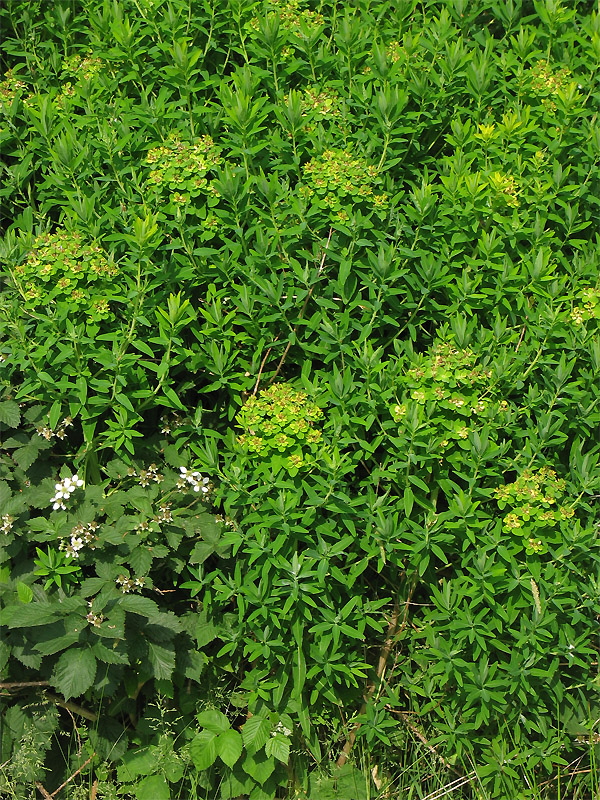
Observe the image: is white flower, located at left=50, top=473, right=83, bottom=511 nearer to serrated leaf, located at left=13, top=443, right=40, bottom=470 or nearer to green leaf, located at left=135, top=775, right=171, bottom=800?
serrated leaf, located at left=13, top=443, right=40, bottom=470

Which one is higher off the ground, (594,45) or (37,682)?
(594,45)

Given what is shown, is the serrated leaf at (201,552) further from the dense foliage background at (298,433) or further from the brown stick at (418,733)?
the brown stick at (418,733)

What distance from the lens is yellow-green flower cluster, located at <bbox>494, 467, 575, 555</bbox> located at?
3.00 metres

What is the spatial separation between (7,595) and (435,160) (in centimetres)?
257

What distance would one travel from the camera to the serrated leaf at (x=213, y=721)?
324 cm

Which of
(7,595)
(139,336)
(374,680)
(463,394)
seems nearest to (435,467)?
(463,394)

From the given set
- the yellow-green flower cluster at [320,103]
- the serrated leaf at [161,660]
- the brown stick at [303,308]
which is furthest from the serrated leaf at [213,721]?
the yellow-green flower cluster at [320,103]

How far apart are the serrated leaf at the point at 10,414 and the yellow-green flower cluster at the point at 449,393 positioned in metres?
1.49

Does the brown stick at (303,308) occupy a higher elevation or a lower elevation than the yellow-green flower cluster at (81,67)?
lower

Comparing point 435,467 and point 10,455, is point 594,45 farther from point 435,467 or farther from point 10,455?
point 10,455

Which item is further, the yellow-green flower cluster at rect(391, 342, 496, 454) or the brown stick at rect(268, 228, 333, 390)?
the brown stick at rect(268, 228, 333, 390)

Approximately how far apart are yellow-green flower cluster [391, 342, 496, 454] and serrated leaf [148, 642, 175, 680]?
1268 millimetres

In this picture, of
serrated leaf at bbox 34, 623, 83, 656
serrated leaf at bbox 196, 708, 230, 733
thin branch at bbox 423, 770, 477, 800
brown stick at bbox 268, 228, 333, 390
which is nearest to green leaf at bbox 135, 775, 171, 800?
serrated leaf at bbox 196, 708, 230, 733

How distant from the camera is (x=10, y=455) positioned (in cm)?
346
